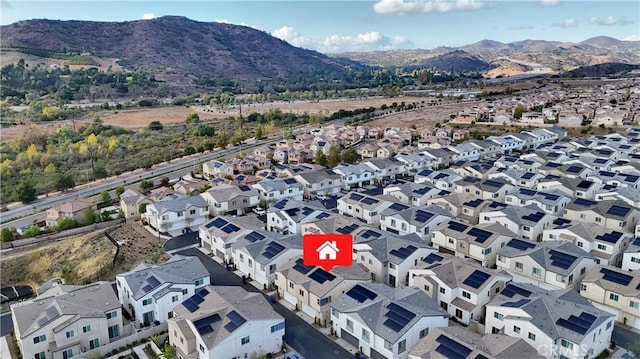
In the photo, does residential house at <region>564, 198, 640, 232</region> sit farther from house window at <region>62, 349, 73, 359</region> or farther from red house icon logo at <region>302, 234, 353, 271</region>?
house window at <region>62, 349, 73, 359</region>

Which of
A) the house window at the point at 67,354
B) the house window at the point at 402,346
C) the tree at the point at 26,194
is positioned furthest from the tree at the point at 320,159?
the house window at the point at 67,354

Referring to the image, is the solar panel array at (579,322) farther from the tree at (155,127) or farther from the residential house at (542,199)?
the tree at (155,127)

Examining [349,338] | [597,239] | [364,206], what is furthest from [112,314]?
[597,239]

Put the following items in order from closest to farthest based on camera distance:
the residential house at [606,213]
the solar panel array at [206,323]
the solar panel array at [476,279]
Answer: the solar panel array at [206,323] < the solar panel array at [476,279] < the residential house at [606,213]

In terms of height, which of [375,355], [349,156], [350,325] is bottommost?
[375,355]

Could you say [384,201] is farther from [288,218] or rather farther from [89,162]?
[89,162]

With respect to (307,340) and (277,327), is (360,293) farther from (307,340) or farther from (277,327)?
(277,327)

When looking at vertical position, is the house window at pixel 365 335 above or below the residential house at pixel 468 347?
below
